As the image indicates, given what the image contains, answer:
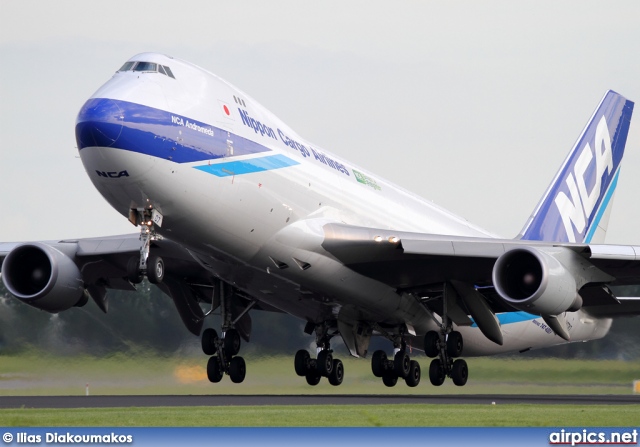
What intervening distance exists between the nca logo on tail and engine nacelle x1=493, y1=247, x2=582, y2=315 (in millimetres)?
9956

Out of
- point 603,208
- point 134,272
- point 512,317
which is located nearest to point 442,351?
point 512,317

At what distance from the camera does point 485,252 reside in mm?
24984

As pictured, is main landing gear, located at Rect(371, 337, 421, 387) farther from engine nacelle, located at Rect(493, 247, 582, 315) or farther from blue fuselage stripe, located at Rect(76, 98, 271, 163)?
blue fuselage stripe, located at Rect(76, 98, 271, 163)

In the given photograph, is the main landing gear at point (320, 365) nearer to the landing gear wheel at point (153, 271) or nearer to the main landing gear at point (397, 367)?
the main landing gear at point (397, 367)

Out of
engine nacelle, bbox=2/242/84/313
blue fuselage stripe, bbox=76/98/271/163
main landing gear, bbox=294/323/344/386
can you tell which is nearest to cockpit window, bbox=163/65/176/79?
blue fuselage stripe, bbox=76/98/271/163

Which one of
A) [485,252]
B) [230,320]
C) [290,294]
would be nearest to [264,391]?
[230,320]

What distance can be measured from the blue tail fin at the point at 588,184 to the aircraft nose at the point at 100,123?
16.3 metres

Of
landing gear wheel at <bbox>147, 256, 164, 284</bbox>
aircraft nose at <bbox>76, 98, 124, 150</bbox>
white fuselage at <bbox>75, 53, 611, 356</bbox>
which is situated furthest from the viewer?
landing gear wheel at <bbox>147, 256, 164, 284</bbox>

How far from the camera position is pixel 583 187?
1378 inches

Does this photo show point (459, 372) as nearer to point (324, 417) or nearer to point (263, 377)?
point (263, 377)

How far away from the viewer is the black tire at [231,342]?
2709cm

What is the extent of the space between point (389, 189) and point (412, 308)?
3086mm

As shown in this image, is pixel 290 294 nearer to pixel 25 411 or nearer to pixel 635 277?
pixel 25 411

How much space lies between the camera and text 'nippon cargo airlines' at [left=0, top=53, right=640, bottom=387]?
20688 millimetres
